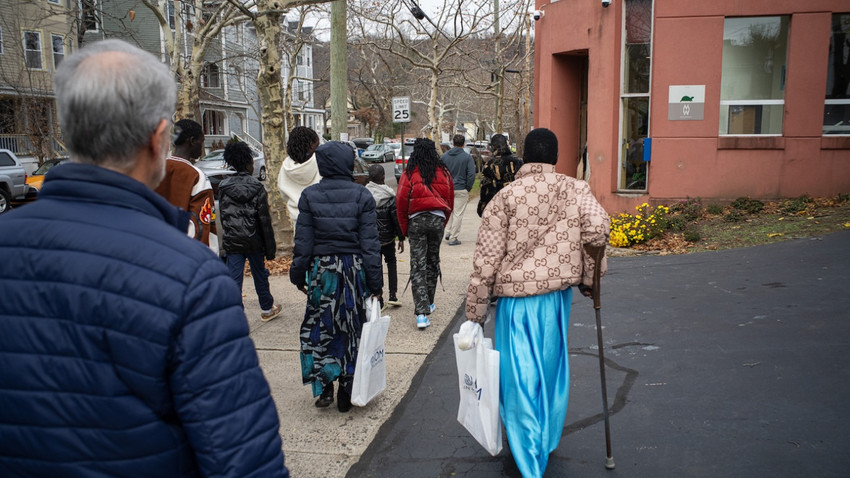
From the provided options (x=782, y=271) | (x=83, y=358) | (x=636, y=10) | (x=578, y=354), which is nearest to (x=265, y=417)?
(x=83, y=358)

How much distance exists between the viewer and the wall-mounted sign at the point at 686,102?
40.1 feet

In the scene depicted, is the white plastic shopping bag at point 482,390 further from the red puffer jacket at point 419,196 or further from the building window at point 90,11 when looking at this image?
the building window at point 90,11

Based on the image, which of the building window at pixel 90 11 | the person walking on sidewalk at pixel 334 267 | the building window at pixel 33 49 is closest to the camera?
the person walking on sidewalk at pixel 334 267

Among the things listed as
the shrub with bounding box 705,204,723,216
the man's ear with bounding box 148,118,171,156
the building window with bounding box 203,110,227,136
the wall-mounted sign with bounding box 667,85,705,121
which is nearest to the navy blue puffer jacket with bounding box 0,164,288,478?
the man's ear with bounding box 148,118,171,156

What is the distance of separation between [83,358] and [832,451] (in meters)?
3.92

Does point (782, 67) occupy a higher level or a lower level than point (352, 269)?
higher

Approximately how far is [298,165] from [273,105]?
4.67m

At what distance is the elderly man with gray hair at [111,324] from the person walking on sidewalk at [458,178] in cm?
1092

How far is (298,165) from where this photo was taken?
6.59m

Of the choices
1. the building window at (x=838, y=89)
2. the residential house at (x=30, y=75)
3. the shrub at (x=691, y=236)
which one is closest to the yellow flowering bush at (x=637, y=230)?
the shrub at (x=691, y=236)

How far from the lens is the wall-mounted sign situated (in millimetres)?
12219

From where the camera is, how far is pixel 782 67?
1232 centimetres

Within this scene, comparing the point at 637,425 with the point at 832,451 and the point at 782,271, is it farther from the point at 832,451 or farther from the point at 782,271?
the point at 782,271

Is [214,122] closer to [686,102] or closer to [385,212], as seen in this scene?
[686,102]
